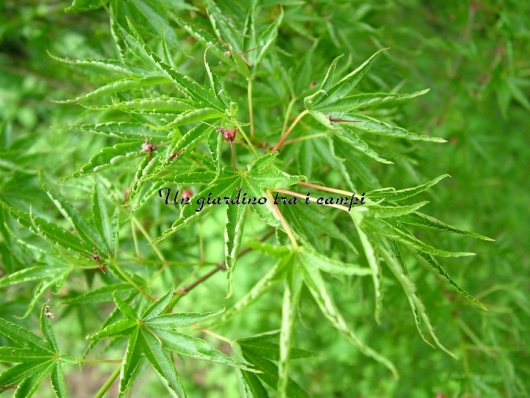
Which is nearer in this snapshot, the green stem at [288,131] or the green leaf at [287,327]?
the green leaf at [287,327]

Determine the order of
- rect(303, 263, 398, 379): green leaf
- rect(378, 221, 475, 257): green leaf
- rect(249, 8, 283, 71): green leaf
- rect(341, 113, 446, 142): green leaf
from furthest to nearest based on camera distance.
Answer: rect(249, 8, 283, 71): green leaf, rect(341, 113, 446, 142): green leaf, rect(378, 221, 475, 257): green leaf, rect(303, 263, 398, 379): green leaf

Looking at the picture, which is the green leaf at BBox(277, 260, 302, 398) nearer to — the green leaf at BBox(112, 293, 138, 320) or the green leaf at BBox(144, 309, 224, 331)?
the green leaf at BBox(144, 309, 224, 331)

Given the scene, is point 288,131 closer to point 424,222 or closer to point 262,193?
point 262,193

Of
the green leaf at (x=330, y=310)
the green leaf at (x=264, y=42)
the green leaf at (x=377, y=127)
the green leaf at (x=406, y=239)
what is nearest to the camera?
the green leaf at (x=330, y=310)

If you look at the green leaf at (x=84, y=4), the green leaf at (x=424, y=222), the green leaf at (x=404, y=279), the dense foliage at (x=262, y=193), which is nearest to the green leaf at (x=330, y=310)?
the dense foliage at (x=262, y=193)

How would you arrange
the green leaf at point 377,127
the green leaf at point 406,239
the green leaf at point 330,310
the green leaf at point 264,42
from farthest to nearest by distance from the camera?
the green leaf at point 264,42 → the green leaf at point 377,127 → the green leaf at point 406,239 → the green leaf at point 330,310

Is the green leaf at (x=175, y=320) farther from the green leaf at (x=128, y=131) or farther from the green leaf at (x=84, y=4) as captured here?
the green leaf at (x=84, y=4)

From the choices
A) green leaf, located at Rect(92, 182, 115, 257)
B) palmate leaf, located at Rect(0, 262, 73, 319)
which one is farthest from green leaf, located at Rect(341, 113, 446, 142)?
palmate leaf, located at Rect(0, 262, 73, 319)

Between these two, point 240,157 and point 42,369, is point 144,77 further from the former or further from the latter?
point 42,369

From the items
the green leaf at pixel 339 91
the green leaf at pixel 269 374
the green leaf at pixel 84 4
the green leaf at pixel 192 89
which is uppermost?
the green leaf at pixel 84 4
